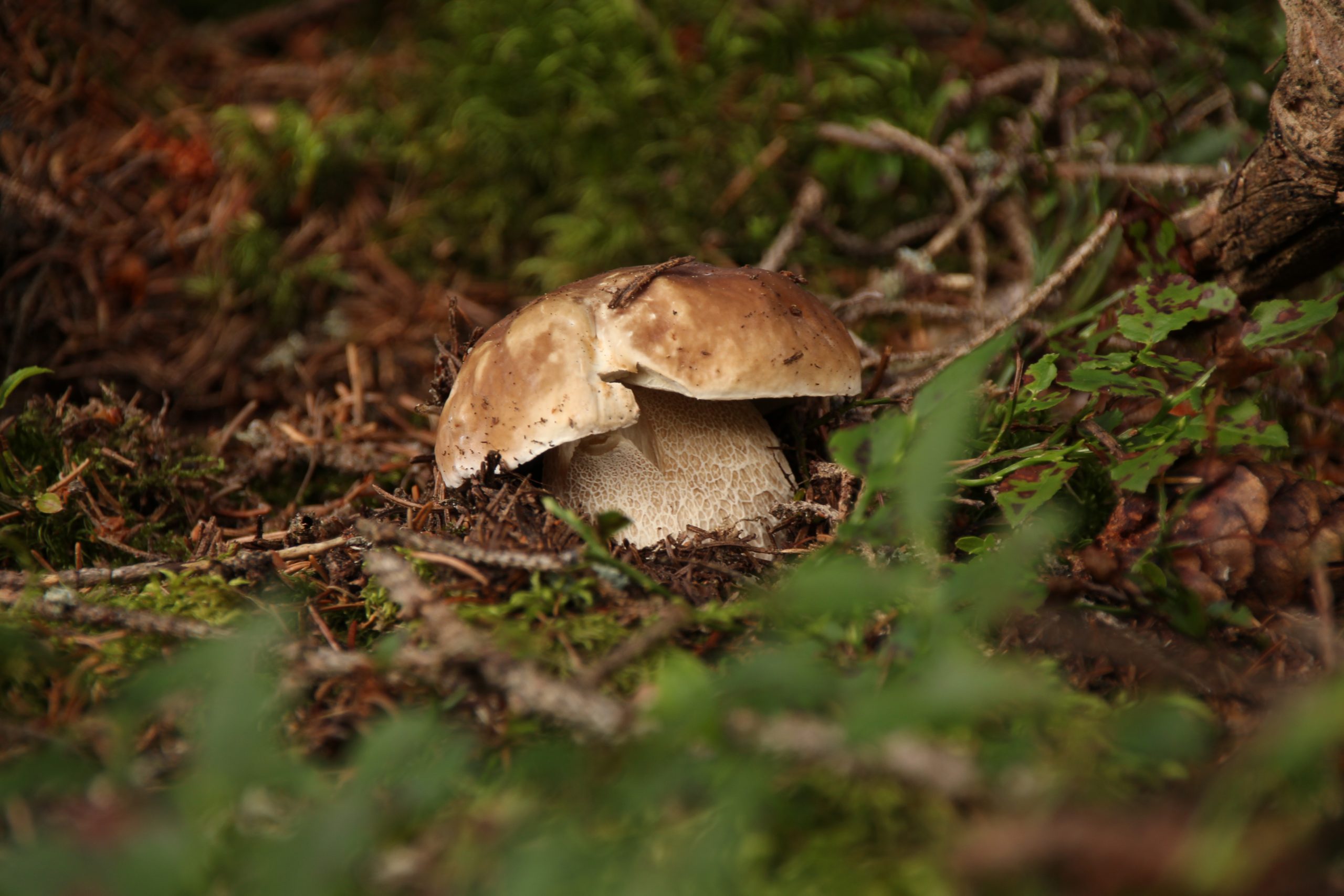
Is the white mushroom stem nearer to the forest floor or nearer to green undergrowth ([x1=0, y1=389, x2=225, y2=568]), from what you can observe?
the forest floor

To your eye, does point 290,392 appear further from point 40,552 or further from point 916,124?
point 916,124

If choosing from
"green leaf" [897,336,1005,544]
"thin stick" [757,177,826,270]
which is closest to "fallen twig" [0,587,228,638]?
Answer: "green leaf" [897,336,1005,544]

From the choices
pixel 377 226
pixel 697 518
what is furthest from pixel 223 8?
pixel 697 518

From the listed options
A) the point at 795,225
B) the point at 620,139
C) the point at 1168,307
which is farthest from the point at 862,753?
the point at 620,139

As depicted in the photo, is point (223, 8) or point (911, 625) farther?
point (223, 8)

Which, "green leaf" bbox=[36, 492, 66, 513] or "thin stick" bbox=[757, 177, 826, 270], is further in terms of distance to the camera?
"thin stick" bbox=[757, 177, 826, 270]

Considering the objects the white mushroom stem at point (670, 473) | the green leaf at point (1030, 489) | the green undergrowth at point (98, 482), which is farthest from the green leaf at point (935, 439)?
the green undergrowth at point (98, 482)

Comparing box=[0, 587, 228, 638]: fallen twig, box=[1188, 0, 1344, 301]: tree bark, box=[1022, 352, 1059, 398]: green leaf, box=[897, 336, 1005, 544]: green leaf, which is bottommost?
box=[0, 587, 228, 638]: fallen twig

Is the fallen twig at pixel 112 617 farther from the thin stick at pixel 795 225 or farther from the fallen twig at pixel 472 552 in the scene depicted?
the thin stick at pixel 795 225
